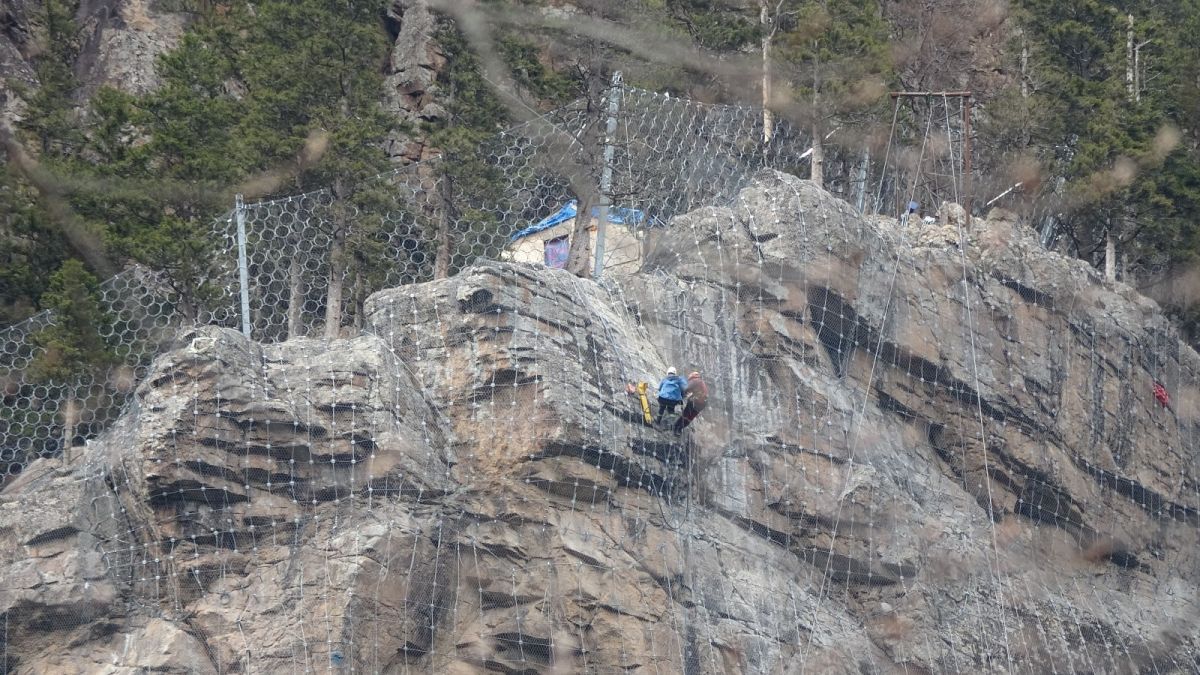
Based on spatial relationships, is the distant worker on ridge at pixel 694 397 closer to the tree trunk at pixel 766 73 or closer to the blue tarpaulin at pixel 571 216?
the blue tarpaulin at pixel 571 216

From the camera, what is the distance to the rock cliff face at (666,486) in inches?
466

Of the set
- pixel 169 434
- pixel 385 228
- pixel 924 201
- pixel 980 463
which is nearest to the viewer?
pixel 169 434

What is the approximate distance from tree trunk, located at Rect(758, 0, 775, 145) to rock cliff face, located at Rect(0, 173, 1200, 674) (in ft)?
8.02

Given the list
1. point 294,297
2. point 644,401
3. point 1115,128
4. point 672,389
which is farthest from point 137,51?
point 1115,128

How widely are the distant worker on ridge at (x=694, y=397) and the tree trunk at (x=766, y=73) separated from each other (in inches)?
215

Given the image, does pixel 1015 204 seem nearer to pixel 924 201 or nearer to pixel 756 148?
pixel 924 201

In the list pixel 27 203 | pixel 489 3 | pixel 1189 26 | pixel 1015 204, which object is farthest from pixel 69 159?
pixel 1189 26

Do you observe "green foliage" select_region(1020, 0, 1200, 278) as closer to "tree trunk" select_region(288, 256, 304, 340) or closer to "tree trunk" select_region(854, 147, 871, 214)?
"tree trunk" select_region(854, 147, 871, 214)

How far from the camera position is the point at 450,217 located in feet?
54.4

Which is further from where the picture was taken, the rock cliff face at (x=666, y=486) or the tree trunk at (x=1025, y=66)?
the tree trunk at (x=1025, y=66)

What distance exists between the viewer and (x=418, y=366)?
1312cm

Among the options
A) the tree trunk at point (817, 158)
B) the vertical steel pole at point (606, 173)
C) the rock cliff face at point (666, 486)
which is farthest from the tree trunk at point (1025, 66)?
the vertical steel pole at point (606, 173)

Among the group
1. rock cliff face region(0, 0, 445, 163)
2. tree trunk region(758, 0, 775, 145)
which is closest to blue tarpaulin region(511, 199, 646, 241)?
tree trunk region(758, 0, 775, 145)

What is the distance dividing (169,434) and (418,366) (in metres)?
2.17
